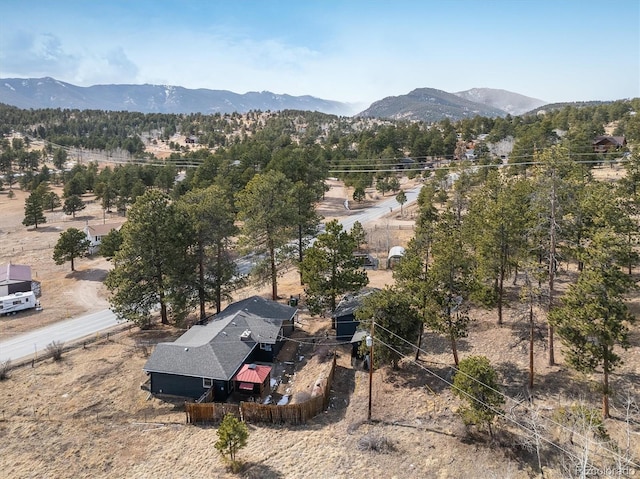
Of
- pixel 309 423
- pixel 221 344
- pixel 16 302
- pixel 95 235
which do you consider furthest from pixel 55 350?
pixel 95 235

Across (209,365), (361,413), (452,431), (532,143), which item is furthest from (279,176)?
(532,143)

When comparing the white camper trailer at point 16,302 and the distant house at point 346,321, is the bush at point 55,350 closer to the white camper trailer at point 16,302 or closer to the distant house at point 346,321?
the white camper trailer at point 16,302

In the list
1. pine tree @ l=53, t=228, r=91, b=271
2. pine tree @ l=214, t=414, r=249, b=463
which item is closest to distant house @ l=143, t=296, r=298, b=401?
pine tree @ l=214, t=414, r=249, b=463

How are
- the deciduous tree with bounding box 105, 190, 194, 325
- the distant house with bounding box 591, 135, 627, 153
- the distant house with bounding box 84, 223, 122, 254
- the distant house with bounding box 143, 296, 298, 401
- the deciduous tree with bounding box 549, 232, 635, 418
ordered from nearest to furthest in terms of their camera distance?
the deciduous tree with bounding box 549, 232, 635, 418 < the distant house with bounding box 143, 296, 298, 401 < the deciduous tree with bounding box 105, 190, 194, 325 < the distant house with bounding box 84, 223, 122, 254 < the distant house with bounding box 591, 135, 627, 153

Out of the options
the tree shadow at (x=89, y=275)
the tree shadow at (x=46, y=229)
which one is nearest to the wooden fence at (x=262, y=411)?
the tree shadow at (x=89, y=275)

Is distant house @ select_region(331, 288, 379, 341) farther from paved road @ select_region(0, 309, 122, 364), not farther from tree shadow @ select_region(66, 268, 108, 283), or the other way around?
tree shadow @ select_region(66, 268, 108, 283)

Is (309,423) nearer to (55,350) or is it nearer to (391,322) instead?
(391,322)
